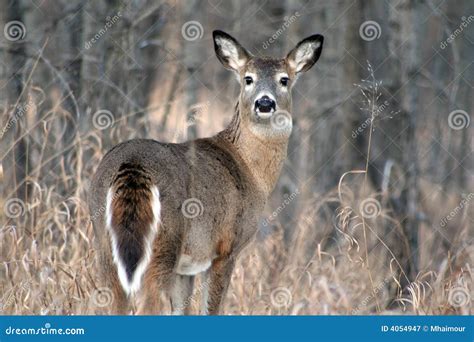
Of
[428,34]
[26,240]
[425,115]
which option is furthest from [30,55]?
[428,34]

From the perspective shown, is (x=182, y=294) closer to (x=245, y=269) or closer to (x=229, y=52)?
(x=245, y=269)

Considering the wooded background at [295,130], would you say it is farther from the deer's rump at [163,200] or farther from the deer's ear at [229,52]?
the deer's rump at [163,200]

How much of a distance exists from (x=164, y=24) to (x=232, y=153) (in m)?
4.66

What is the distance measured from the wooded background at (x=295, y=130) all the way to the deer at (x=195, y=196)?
0.60 meters

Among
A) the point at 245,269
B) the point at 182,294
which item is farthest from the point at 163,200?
the point at 245,269

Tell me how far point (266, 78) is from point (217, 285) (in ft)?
5.49

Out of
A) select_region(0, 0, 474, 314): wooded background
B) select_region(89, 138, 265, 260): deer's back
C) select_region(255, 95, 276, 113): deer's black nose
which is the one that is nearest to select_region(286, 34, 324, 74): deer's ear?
select_region(0, 0, 474, 314): wooded background

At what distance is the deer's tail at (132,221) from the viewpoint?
632 centimetres

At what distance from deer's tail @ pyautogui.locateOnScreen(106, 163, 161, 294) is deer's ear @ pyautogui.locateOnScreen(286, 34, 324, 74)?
2259 mm

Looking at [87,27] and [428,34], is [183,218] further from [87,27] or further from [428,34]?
[428,34]

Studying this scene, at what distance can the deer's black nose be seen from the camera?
7777mm

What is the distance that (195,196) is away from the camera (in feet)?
23.4

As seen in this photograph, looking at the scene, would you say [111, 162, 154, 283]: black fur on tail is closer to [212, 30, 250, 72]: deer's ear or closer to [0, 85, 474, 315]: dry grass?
[0, 85, 474, 315]: dry grass

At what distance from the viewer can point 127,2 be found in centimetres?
1037
